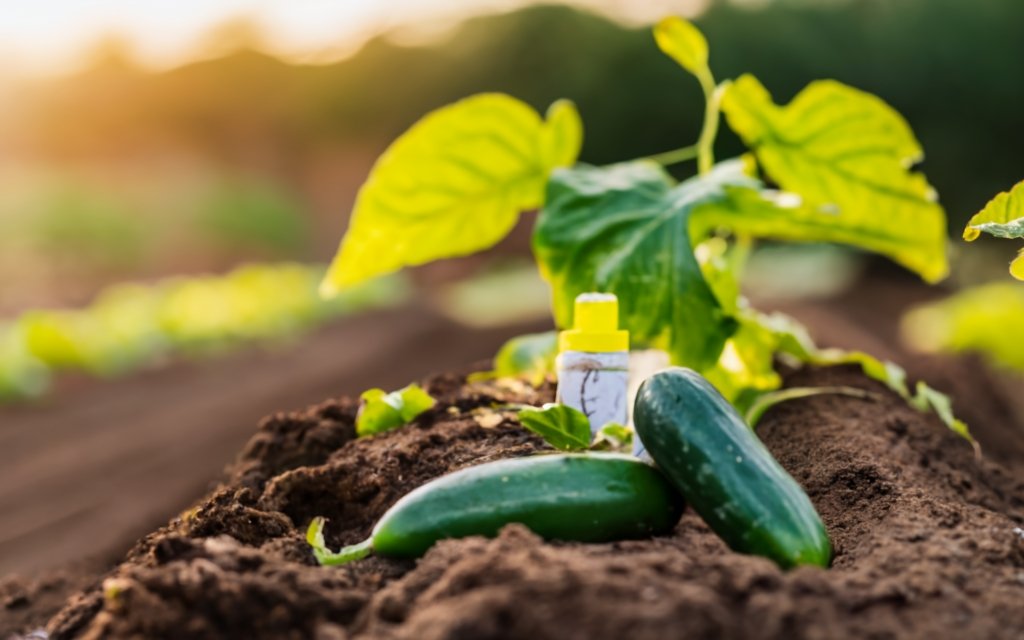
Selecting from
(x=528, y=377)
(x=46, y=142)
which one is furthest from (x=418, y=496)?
(x=46, y=142)

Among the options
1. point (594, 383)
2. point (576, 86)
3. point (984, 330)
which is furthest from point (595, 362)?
point (576, 86)

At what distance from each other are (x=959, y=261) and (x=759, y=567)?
1461 cm

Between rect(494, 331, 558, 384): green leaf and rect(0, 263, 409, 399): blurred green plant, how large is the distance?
214 inches

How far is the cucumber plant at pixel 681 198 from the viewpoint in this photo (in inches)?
110

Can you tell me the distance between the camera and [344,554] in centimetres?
176

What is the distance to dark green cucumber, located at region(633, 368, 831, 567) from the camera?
1732 millimetres

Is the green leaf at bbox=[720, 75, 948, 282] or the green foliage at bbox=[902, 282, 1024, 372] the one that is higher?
the green leaf at bbox=[720, 75, 948, 282]

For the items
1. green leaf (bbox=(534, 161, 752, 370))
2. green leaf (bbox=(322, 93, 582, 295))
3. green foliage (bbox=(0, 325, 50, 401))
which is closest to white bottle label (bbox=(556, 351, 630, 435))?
green leaf (bbox=(534, 161, 752, 370))

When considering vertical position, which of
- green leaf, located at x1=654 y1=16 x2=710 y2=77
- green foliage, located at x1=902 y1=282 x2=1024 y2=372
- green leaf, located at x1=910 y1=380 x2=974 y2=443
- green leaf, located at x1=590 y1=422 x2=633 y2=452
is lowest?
green foliage, located at x1=902 y1=282 x2=1024 y2=372

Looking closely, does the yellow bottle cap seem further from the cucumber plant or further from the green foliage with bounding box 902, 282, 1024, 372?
the green foliage with bounding box 902, 282, 1024, 372

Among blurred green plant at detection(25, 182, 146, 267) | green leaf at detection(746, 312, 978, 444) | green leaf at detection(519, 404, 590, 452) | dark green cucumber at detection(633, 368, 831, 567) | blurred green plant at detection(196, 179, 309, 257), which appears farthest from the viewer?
blurred green plant at detection(196, 179, 309, 257)

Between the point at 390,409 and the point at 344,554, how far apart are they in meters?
0.78

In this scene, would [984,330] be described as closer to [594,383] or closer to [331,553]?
[594,383]

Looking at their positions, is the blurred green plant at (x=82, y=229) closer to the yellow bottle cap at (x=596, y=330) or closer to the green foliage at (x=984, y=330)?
the green foliage at (x=984, y=330)
